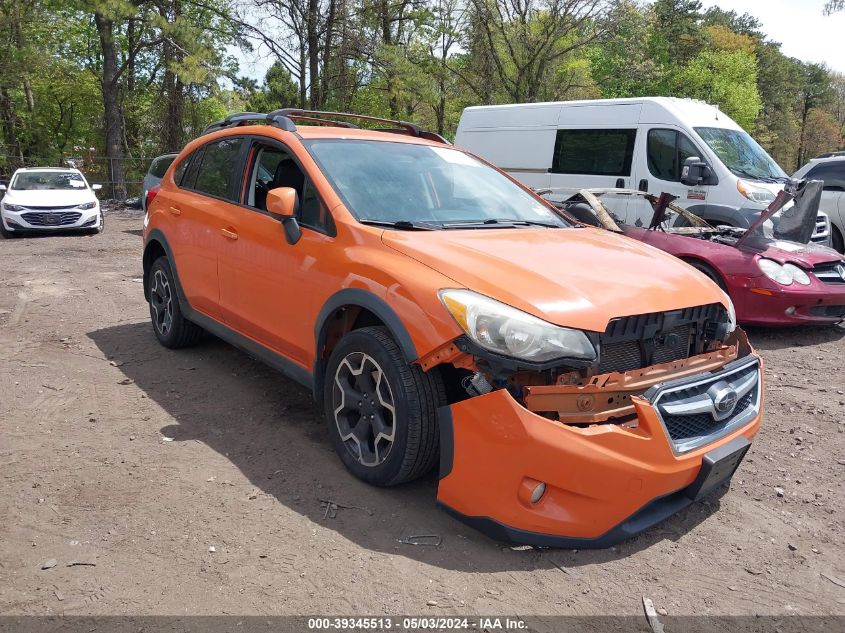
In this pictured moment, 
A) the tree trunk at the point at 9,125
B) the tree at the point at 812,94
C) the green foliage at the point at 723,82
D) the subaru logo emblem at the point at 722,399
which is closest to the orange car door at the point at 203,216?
the subaru logo emblem at the point at 722,399

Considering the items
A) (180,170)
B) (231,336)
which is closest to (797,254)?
(231,336)

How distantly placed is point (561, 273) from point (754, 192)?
7048 mm

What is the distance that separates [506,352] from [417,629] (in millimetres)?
1060

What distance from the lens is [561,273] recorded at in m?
3.07

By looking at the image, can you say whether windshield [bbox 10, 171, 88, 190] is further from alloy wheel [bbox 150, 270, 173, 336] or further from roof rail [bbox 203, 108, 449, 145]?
roof rail [bbox 203, 108, 449, 145]

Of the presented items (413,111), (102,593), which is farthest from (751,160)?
(413,111)

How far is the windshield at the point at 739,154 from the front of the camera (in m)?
9.29

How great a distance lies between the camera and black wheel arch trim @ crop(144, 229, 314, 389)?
12.6 feet

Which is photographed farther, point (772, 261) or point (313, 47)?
point (313, 47)

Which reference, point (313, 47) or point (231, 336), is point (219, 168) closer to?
point (231, 336)

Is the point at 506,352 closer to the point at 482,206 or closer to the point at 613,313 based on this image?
the point at 613,313

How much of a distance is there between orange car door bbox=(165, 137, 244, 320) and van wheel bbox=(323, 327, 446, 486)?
1.61m

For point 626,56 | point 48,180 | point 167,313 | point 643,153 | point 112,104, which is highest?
point 626,56

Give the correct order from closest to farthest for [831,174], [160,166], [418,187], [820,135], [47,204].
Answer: [418,187], [831,174], [47,204], [160,166], [820,135]
